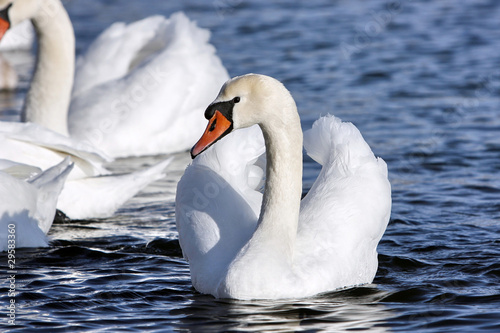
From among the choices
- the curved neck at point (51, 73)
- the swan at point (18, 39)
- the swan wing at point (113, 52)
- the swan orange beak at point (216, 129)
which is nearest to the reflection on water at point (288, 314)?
the swan orange beak at point (216, 129)

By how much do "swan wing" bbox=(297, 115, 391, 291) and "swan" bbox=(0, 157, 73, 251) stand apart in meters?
2.04

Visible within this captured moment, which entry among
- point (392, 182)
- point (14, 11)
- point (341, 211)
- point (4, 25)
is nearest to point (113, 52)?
point (14, 11)

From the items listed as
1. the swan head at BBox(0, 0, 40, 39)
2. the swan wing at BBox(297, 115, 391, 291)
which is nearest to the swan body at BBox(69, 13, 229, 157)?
the swan head at BBox(0, 0, 40, 39)

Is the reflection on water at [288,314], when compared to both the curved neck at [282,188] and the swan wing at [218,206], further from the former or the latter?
the curved neck at [282,188]

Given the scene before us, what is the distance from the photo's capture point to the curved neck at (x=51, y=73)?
30.8ft

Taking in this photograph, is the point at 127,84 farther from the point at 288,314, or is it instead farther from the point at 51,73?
the point at 288,314

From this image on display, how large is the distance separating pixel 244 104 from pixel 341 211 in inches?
42.4

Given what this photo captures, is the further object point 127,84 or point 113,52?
point 113,52

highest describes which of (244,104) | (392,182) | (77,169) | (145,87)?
(145,87)

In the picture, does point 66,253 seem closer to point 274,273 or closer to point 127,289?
point 127,289

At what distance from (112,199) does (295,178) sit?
2.77 m

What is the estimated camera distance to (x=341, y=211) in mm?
6234

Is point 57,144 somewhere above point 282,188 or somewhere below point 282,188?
above

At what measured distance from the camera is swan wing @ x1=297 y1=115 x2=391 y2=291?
5.98m
